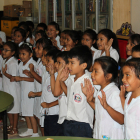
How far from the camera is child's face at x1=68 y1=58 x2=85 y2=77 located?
2101 millimetres

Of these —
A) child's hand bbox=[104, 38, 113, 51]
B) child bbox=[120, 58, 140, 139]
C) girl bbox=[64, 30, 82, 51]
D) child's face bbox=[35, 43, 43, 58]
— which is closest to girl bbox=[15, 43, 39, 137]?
child's face bbox=[35, 43, 43, 58]

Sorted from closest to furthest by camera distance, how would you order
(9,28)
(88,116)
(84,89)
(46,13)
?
1. (84,89)
2. (88,116)
3. (46,13)
4. (9,28)

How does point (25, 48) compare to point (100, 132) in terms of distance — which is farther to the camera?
point (25, 48)

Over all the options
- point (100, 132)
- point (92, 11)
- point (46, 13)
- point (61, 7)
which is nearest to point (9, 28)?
point (46, 13)

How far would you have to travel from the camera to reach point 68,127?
6.82 ft

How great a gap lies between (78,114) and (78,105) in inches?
2.9

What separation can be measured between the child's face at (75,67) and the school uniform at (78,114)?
0.05 meters

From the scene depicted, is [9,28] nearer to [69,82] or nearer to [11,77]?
[11,77]

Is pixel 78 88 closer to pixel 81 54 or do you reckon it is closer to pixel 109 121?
pixel 81 54

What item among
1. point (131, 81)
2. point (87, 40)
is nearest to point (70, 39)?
point (87, 40)

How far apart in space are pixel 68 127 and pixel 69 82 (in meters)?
0.39

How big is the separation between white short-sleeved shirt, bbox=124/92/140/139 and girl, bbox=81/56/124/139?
0.41 feet

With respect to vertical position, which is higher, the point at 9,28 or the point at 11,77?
the point at 9,28

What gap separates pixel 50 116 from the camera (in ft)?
8.25
